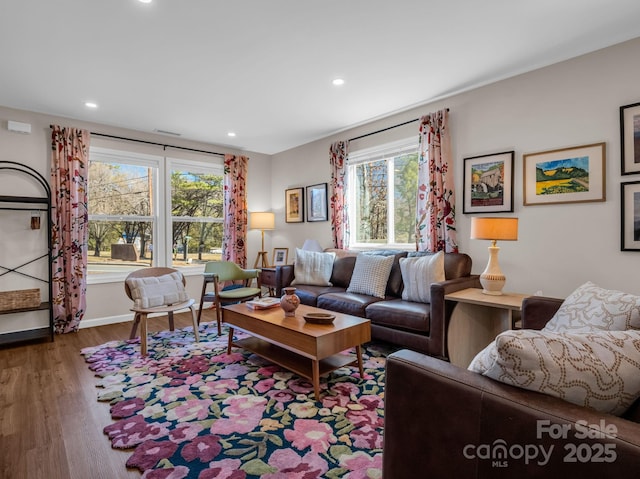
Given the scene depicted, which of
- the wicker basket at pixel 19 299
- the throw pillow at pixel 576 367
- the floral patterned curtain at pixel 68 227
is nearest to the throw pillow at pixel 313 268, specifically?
the floral patterned curtain at pixel 68 227

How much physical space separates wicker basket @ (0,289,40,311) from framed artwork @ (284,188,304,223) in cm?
331

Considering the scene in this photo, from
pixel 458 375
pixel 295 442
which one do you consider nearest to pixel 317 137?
pixel 295 442

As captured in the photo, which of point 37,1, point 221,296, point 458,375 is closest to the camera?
point 458,375

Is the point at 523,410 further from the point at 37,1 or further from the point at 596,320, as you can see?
the point at 37,1

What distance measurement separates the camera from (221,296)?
3.75 m

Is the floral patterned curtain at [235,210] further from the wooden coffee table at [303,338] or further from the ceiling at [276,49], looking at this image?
the wooden coffee table at [303,338]

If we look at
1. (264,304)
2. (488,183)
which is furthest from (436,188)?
(264,304)

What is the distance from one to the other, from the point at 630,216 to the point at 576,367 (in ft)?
7.42

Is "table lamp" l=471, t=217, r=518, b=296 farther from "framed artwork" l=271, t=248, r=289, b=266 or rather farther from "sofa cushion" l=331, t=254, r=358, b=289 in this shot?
"framed artwork" l=271, t=248, r=289, b=266

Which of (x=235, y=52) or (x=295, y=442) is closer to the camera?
(x=295, y=442)

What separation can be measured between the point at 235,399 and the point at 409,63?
9.49 ft

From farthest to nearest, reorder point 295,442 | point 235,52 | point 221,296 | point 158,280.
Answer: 1. point 221,296
2. point 158,280
3. point 235,52
4. point 295,442

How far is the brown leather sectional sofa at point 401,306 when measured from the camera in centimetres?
265

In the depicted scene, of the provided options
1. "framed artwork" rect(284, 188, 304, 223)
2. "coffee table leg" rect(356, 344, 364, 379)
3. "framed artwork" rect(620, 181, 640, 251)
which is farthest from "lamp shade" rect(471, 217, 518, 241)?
"framed artwork" rect(284, 188, 304, 223)
